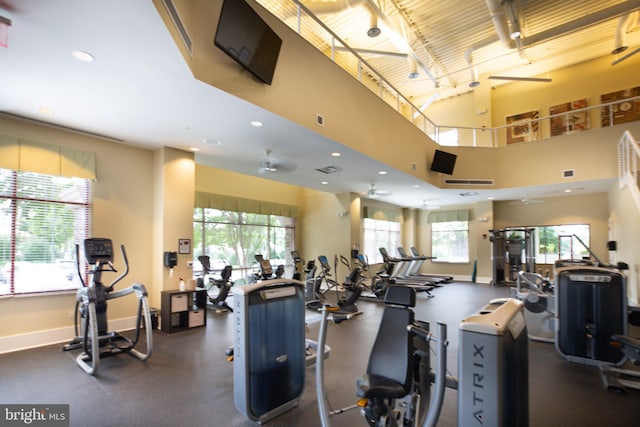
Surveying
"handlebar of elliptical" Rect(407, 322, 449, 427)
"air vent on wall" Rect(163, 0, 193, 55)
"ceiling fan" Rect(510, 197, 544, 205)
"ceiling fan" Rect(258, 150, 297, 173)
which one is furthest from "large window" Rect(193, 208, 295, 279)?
"ceiling fan" Rect(510, 197, 544, 205)

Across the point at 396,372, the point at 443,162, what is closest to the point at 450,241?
the point at 443,162

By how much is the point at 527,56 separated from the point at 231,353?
12032mm

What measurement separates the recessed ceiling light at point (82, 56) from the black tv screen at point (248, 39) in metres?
1.18

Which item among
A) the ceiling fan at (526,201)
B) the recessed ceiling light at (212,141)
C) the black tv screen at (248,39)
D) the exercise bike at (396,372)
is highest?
the black tv screen at (248,39)

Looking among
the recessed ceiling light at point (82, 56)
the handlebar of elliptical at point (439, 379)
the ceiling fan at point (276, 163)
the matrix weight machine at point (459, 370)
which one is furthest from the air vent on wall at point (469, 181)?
the recessed ceiling light at point (82, 56)

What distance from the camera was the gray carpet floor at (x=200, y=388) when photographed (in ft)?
8.95

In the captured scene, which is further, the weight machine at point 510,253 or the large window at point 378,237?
the large window at point 378,237

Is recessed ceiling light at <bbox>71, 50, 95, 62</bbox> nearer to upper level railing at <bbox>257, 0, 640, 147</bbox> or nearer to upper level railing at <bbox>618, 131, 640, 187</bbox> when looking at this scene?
upper level railing at <bbox>257, 0, 640, 147</bbox>

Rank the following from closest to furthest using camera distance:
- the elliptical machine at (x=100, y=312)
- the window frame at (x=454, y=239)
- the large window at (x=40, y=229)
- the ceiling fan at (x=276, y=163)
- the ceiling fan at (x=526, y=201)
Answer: the elliptical machine at (x=100, y=312) < the large window at (x=40, y=229) < the ceiling fan at (x=276, y=163) < the ceiling fan at (x=526, y=201) < the window frame at (x=454, y=239)

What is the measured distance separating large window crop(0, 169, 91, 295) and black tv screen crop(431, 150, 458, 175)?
7.97 meters

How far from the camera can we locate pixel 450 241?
13.5m

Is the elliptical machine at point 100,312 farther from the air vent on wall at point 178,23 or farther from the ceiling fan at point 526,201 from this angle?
the ceiling fan at point 526,201

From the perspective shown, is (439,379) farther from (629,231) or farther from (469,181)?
(469,181)

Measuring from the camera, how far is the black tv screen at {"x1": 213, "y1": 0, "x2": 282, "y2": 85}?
3.36 m
